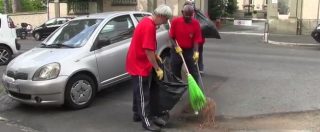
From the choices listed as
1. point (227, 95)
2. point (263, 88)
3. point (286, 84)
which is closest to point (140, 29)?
point (227, 95)

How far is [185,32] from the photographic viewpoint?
811 centimetres

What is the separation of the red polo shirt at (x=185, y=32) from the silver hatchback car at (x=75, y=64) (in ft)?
3.62

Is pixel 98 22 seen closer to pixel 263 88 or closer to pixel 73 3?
pixel 263 88

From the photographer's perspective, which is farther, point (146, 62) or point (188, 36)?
point (188, 36)

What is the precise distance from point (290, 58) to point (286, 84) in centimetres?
448

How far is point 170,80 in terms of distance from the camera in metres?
6.75

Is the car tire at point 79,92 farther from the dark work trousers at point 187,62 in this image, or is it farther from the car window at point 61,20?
the car window at point 61,20

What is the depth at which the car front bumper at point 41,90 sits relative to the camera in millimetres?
7512

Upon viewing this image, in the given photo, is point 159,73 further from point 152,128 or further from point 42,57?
point 42,57

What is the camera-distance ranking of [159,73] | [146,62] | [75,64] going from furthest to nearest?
[75,64] → [146,62] → [159,73]

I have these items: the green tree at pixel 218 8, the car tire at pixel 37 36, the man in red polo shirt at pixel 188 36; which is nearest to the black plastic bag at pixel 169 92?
the man in red polo shirt at pixel 188 36

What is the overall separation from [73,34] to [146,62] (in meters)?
2.46

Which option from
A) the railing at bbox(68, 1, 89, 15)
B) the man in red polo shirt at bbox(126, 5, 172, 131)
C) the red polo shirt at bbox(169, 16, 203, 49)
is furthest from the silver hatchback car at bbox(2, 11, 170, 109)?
the railing at bbox(68, 1, 89, 15)

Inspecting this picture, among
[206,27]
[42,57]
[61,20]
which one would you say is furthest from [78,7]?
[42,57]
